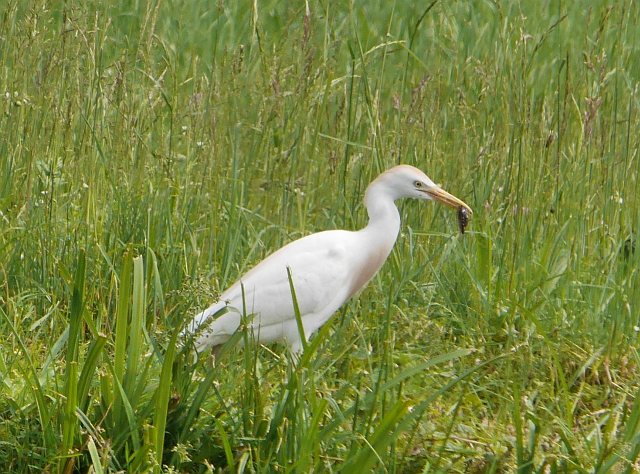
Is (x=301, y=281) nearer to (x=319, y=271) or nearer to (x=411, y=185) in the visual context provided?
(x=319, y=271)

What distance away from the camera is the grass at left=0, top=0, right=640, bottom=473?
2.86 meters

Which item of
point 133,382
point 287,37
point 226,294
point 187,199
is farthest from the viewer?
point 287,37

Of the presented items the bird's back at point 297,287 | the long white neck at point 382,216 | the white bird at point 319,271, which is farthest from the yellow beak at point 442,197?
the bird's back at point 297,287

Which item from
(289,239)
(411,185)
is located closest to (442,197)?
(411,185)

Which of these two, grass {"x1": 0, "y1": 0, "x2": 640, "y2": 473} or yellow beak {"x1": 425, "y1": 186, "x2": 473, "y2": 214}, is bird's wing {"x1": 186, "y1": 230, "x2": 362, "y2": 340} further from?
yellow beak {"x1": 425, "y1": 186, "x2": 473, "y2": 214}

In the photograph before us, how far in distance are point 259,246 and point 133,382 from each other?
5.18 feet

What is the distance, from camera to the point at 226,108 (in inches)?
176

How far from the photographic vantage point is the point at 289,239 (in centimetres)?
445

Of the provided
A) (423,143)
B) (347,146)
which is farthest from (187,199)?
(423,143)

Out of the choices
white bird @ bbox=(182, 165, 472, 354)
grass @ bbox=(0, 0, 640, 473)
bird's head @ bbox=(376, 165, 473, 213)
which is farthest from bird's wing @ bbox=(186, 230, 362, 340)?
bird's head @ bbox=(376, 165, 473, 213)

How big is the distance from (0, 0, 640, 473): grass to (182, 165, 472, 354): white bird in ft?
0.34

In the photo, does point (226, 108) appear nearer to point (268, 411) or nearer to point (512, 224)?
point (512, 224)

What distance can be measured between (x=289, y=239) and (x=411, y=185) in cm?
64

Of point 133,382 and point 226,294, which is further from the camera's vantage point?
point 226,294
